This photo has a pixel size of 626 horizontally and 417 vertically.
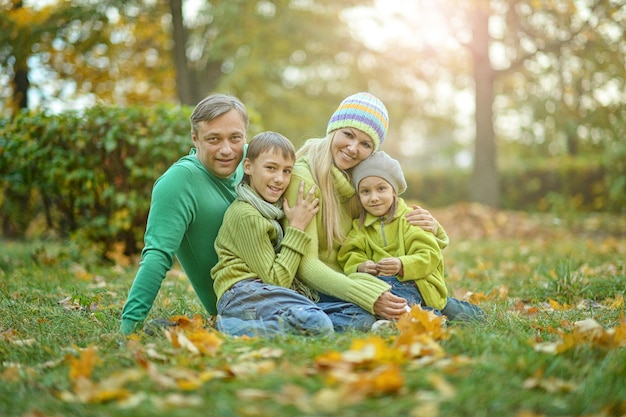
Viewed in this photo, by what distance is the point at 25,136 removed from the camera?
665cm

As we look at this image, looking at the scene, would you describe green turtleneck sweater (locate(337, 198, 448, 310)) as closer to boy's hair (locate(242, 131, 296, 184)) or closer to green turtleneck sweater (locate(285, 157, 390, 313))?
green turtleneck sweater (locate(285, 157, 390, 313))

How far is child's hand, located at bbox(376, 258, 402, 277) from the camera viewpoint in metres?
3.66

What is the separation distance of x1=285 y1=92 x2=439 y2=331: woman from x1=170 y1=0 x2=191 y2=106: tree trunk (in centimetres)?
752

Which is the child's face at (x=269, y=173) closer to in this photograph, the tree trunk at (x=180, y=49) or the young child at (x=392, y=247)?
the young child at (x=392, y=247)

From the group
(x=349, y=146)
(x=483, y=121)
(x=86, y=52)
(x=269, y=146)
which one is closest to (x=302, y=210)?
(x=269, y=146)

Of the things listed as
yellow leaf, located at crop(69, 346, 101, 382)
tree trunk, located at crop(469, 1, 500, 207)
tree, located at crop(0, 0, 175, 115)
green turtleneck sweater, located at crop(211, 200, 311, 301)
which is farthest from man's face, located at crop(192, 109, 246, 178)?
tree trunk, located at crop(469, 1, 500, 207)

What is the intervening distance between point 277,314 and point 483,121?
9796 millimetres

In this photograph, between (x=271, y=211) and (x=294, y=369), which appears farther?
(x=271, y=211)

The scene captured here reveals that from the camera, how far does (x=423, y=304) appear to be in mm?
3830

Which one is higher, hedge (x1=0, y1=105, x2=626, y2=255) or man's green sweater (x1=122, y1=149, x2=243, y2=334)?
hedge (x1=0, y1=105, x2=626, y2=255)

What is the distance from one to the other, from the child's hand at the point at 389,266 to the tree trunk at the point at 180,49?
26.3 ft

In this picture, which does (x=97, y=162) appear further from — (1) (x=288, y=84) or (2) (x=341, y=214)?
(1) (x=288, y=84)

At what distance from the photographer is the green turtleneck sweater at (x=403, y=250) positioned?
3717 millimetres

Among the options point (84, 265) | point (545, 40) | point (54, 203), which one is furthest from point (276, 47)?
point (84, 265)
